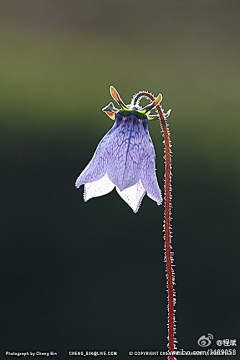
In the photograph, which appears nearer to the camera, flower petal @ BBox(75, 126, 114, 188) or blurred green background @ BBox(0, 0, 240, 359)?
flower petal @ BBox(75, 126, 114, 188)

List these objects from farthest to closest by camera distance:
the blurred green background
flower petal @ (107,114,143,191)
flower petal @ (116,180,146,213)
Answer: the blurred green background < flower petal @ (116,180,146,213) < flower petal @ (107,114,143,191)

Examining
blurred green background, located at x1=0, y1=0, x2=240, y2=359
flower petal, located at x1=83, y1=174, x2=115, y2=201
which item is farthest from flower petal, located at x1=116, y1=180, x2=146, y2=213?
blurred green background, located at x1=0, y1=0, x2=240, y2=359

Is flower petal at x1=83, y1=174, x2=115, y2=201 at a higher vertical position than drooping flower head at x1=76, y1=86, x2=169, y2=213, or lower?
lower

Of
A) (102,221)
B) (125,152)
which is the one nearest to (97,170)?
(125,152)

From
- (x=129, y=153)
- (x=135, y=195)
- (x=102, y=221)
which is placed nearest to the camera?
(x=129, y=153)

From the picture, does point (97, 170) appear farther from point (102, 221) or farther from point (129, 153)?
point (102, 221)

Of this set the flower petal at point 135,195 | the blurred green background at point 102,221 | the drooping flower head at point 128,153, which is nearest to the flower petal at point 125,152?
the drooping flower head at point 128,153

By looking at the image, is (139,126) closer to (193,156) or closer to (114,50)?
(193,156)

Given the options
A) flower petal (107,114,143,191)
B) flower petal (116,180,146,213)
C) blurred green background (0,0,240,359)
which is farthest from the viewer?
blurred green background (0,0,240,359)

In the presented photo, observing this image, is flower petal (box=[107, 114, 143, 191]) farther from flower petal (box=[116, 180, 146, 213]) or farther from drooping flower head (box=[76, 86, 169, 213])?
flower petal (box=[116, 180, 146, 213])
